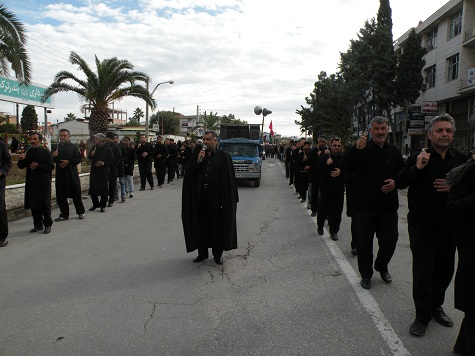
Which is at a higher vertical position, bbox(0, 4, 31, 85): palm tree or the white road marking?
bbox(0, 4, 31, 85): palm tree

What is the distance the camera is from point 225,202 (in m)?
5.71

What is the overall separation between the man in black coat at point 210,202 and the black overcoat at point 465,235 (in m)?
3.22

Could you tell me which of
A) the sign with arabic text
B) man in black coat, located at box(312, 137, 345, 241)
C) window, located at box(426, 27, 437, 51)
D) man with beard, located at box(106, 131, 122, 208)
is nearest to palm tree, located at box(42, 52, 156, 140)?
the sign with arabic text

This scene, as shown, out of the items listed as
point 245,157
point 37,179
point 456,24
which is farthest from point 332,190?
point 456,24

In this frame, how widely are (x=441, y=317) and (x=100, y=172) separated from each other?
8.11m

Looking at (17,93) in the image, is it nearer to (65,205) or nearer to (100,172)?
(100,172)

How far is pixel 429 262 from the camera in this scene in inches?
144

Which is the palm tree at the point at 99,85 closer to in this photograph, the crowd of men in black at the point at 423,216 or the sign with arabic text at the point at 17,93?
the sign with arabic text at the point at 17,93

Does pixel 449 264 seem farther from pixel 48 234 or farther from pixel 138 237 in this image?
pixel 48 234

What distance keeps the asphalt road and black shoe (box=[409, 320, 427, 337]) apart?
0.20ft

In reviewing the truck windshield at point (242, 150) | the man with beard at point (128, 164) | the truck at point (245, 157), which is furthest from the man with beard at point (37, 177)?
the truck windshield at point (242, 150)

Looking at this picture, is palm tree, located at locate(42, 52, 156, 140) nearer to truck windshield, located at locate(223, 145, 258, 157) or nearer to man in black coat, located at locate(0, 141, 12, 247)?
truck windshield, located at locate(223, 145, 258, 157)

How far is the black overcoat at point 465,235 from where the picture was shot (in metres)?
2.78

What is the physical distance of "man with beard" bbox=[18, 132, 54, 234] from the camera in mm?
7562
